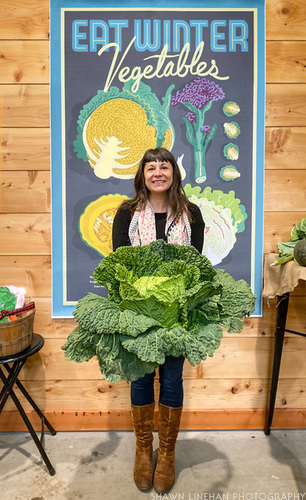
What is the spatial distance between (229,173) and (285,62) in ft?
2.38

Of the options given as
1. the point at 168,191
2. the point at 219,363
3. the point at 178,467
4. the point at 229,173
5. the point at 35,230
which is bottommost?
the point at 178,467

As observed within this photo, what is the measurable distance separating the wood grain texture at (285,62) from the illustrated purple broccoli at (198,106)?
0.33 meters

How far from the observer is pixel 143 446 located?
1670 mm

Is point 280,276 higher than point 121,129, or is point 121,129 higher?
point 121,129

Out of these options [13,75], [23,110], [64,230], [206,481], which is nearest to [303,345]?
[206,481]

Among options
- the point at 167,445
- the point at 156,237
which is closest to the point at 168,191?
the point at 156,237

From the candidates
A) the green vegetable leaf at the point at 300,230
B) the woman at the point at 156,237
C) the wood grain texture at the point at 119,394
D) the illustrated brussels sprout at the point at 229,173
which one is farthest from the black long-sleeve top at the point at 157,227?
the wood grain texture at the point at 119,394

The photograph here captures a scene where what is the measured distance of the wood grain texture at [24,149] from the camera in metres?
2.06

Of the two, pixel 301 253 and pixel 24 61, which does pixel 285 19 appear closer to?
pixel 301 253

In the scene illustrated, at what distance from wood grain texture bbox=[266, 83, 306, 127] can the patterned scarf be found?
920mm

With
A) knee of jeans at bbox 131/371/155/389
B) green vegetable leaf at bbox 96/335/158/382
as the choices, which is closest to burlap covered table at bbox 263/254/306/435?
knee of jeans at bbox 131/371/155/389

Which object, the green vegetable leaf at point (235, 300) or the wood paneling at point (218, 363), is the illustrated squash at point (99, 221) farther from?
the green vegetable leaf at point (235, 300)

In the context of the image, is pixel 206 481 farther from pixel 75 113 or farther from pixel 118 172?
pixel 75 113

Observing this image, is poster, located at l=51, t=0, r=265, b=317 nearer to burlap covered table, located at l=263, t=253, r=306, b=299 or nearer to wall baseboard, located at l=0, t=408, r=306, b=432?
burlap covered table, located at l=263, t=253, r=306, b=299
